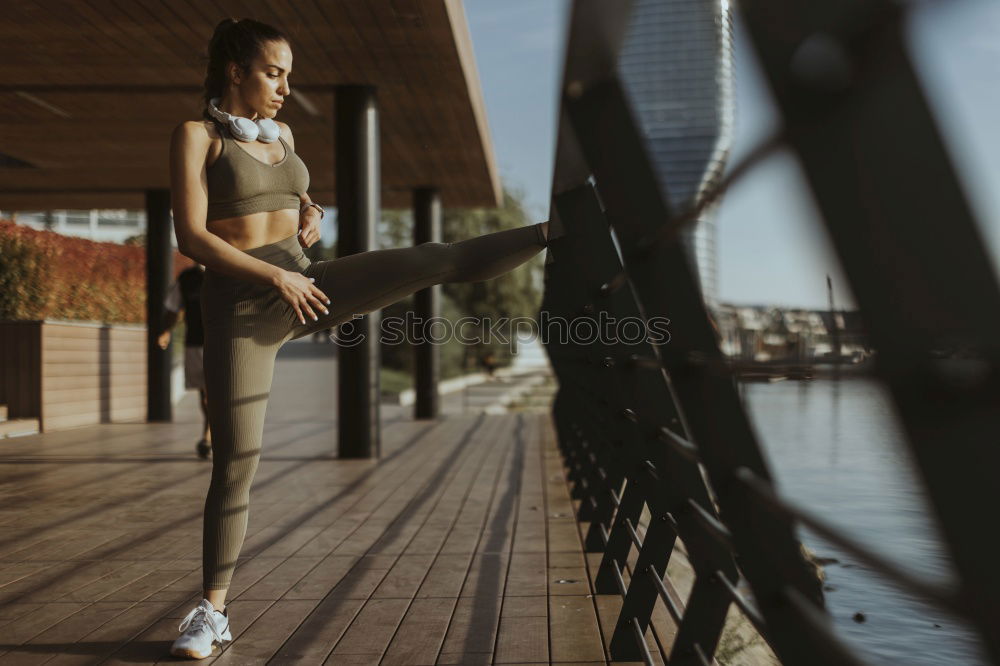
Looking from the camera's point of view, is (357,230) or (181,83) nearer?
(357,230)

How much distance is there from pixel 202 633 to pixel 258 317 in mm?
704

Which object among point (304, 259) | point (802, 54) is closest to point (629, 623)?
point (304, 259)

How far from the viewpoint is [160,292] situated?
10906mm

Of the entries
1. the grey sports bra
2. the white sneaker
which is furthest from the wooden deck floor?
the grey sports bra

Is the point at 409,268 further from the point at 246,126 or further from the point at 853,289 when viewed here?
the point at 853,289

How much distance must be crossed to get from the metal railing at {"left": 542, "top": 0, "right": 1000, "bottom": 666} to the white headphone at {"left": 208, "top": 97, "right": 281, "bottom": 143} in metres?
0.67

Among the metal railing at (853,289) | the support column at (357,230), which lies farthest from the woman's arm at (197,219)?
the support column at (357,230)

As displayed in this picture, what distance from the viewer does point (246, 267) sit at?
223cm

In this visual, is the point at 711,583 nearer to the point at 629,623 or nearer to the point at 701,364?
the point at 701,364

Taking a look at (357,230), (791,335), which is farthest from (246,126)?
(357,230)

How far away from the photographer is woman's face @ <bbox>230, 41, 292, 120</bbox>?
7.68 ft

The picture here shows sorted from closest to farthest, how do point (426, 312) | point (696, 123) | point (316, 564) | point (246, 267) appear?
point (696, 123)
point (246, 267)
point (316, 564)
point (426, 312)

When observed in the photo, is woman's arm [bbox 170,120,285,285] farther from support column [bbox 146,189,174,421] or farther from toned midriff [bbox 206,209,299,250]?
support column [bbox 146,189,174,421]

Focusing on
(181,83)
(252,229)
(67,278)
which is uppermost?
(181,83)
